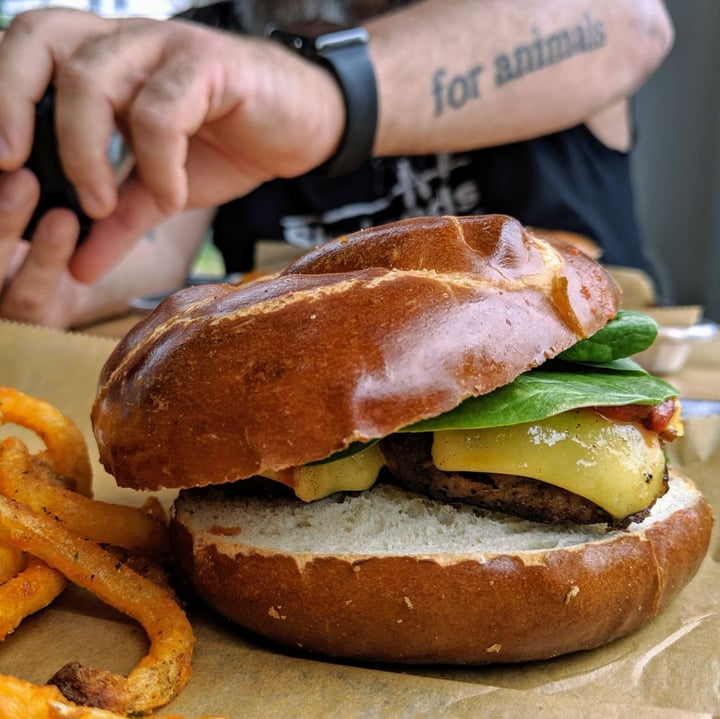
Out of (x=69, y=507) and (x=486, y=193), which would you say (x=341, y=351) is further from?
(x=486, y=193)

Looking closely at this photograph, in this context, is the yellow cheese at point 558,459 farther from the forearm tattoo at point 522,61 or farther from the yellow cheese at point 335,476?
the forearm tattoo at point 522,61

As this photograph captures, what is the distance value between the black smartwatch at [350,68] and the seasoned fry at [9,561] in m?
1.78

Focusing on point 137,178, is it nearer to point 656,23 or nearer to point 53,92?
point 53,92

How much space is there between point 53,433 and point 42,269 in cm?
116

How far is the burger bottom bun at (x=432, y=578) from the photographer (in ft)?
3.72

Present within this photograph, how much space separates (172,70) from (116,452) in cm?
129

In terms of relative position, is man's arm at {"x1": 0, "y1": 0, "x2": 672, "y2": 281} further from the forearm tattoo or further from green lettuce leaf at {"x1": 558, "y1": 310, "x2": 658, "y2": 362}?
green lettuce leaf at {"x1": 558, "y1": 310, "x2": 658, "y2": 362}

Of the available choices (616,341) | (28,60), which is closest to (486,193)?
(28,60)

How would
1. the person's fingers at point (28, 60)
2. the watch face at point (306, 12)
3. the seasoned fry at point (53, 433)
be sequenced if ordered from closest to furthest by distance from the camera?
the seasoned fry at point (53, 433), the person's fingers at point (28, 60), the watch face at point (306, 12)

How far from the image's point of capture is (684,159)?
532cm

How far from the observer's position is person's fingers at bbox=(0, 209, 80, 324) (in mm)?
2350

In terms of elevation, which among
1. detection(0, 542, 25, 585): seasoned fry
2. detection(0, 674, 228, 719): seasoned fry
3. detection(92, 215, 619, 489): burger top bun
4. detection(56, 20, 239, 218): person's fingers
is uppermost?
detection(56, 20, 239, 218): person's fingers

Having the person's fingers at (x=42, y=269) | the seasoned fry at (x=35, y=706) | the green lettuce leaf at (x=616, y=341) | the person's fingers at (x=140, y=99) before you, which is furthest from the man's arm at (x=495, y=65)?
the seasoned fry at (x=35, y=706)

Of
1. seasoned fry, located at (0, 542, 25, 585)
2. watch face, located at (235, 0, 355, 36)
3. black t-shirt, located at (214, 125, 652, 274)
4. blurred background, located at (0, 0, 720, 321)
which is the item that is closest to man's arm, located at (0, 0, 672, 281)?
black t-shirt, located at (214, 125, 652, 274)
